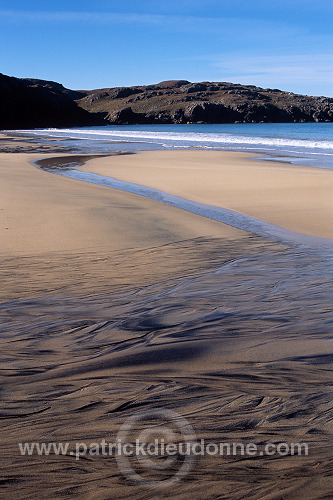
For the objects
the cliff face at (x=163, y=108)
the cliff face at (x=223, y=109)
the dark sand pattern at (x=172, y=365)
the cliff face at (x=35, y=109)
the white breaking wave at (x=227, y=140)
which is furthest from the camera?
the cliff face at (x=223, y=109)

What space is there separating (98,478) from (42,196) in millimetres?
8438

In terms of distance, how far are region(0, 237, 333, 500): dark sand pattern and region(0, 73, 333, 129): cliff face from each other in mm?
109287

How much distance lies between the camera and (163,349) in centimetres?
350

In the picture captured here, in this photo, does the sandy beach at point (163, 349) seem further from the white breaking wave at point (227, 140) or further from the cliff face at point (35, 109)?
the cliff face at point (35, 109)

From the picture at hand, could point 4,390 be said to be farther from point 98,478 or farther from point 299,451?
point 299,451

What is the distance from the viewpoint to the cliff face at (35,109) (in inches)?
4486

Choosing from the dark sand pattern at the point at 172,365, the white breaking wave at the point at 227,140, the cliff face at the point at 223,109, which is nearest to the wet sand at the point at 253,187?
the dark sand pattern at the point at 172,365

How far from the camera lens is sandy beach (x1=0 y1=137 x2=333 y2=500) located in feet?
7.36

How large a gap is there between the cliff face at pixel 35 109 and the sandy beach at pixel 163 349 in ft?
361

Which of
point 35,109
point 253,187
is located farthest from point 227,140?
point 35,109

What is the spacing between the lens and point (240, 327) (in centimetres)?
384

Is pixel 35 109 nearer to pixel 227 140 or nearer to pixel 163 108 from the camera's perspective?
pixel 163 108

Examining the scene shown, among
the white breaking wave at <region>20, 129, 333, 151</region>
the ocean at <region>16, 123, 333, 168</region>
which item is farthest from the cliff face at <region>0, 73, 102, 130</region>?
the white breaking wave at <region>20, 129, 333, 151</region>

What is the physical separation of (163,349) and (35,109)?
12824 cm
